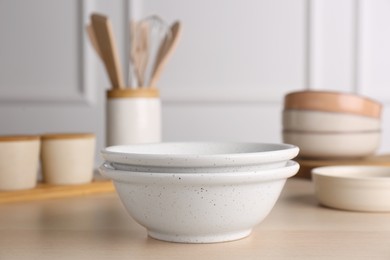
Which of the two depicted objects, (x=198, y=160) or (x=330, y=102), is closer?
(x=198, y=160)

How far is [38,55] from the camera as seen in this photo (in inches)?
83.4

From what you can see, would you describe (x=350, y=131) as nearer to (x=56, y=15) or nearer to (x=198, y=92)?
(x=198, y=92)

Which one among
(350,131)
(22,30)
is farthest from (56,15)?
(350,131)

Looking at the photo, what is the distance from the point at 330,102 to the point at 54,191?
51 centimetres

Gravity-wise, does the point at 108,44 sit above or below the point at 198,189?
above

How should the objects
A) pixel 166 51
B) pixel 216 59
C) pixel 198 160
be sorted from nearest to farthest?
1. pixel 198 160
2. pixel 166 51
3. pixel 216 59

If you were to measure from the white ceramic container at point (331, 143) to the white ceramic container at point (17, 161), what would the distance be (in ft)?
1.53

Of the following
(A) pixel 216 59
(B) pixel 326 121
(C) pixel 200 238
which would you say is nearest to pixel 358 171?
(B) pixel 326 121

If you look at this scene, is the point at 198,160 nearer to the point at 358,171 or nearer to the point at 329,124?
the point at 358,171

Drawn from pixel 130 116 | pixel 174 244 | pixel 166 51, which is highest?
pixel 166 51

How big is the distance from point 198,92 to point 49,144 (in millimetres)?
1140

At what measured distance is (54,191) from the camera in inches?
36.9

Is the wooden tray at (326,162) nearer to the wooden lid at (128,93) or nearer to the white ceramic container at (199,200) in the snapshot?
the wooden lid at (128,93)

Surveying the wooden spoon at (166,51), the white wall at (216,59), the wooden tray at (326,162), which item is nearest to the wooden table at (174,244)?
the wooden tray at (326,162)
